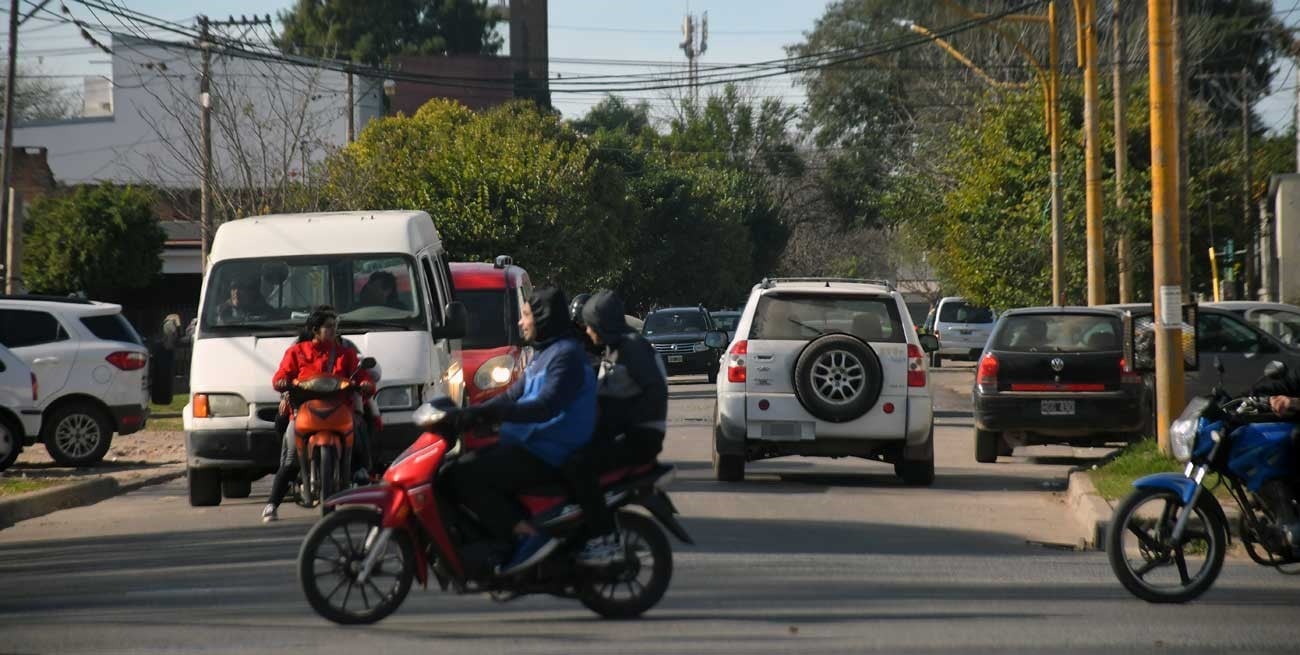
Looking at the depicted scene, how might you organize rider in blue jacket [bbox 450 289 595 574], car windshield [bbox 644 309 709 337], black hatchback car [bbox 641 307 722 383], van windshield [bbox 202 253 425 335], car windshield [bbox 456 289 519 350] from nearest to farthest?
1. rider in blue jacket [bbox 450 289 595 574]
2. van windshield [bbox 202 253 425 335]
3. car windshield [bbox 456 289 519 350]
4. black hatchback car [bbox 641 307 722 383]
5. car windshield [bbox 644 309 709 337]

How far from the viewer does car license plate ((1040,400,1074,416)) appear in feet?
59.4

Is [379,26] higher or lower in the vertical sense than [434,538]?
higher

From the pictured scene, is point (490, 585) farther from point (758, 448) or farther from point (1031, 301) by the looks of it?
point (1031, 301)

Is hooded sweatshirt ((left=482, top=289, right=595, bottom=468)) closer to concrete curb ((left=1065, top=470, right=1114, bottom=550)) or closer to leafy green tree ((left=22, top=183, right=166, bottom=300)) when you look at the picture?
concrete curb ((left=1065, top=470, right=1114, bottom=550))

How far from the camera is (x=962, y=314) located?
47.3 m

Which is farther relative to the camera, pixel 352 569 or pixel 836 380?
pixel 836 380

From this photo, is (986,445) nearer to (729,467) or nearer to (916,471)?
(916,471)

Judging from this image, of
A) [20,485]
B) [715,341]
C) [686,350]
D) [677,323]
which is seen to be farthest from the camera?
[677,323]

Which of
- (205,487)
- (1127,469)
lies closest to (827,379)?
(1127,469)

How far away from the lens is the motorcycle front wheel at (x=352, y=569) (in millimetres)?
8398

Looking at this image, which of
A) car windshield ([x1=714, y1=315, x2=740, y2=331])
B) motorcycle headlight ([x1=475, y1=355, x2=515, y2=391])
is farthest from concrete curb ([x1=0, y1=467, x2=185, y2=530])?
car windshield ([x1=714, y1=315, x2=740, y2=331])

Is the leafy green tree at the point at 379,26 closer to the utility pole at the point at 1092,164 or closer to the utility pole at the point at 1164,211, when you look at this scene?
the utility pole at the point at 1092,164

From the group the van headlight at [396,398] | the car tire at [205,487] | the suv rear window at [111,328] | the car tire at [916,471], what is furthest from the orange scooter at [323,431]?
the suv rear window at [111,328]

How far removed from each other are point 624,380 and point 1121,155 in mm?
22955
